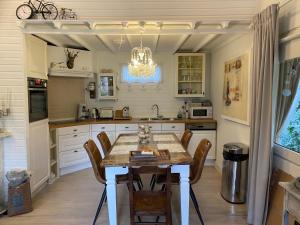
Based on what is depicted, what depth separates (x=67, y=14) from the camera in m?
3.03

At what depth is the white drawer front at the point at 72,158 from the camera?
442 centimetres

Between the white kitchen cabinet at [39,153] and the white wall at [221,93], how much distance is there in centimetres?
298

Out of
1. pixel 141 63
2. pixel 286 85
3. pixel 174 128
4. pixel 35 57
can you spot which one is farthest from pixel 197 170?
pixel 35 57

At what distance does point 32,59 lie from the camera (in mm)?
3434

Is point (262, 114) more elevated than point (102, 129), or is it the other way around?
point (262, 114)

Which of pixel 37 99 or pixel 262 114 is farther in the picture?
pixel 37 99

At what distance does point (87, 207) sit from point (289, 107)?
266cm

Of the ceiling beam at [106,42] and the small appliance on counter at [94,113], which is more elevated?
the ceiling beam at [106,42]

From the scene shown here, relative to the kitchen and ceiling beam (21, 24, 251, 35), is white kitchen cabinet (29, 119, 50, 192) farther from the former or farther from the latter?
ceiling beam (21, 24, 251, 35)

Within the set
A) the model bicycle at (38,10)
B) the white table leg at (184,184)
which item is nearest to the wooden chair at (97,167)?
the white table leg at (184,184)

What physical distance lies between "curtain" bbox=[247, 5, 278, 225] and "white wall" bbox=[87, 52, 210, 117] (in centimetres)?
281

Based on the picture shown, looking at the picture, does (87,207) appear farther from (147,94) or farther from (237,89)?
(147,94)

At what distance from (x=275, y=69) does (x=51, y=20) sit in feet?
8.37

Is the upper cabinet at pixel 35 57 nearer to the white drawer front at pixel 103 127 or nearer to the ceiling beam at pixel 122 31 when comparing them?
the ceiling beam at pixel 122 31
